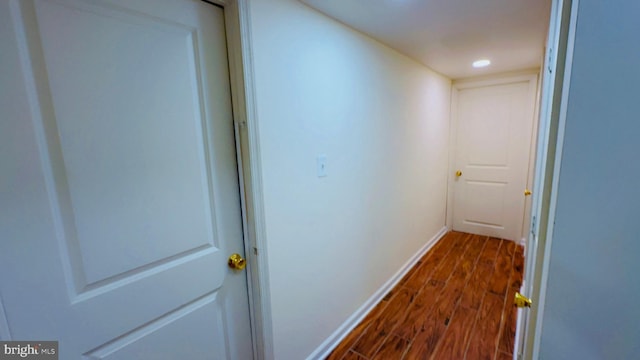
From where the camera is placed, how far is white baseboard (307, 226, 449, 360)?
177 cm

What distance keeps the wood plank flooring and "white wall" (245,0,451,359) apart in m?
0.20

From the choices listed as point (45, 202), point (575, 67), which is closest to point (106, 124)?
point (45, 202)

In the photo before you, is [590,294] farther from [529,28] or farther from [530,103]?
[530,103]

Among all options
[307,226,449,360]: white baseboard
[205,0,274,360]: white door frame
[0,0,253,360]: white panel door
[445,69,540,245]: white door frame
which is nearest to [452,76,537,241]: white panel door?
[445,69,540,245]: white door frame

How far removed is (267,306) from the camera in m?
1.33

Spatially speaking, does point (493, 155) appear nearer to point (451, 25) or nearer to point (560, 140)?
point (451, 25)

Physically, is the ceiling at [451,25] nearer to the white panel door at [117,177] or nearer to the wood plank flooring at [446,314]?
the white panel door at [117,177]

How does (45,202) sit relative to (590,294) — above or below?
above

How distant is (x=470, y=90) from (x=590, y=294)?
3.68 m

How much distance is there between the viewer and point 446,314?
216cm
